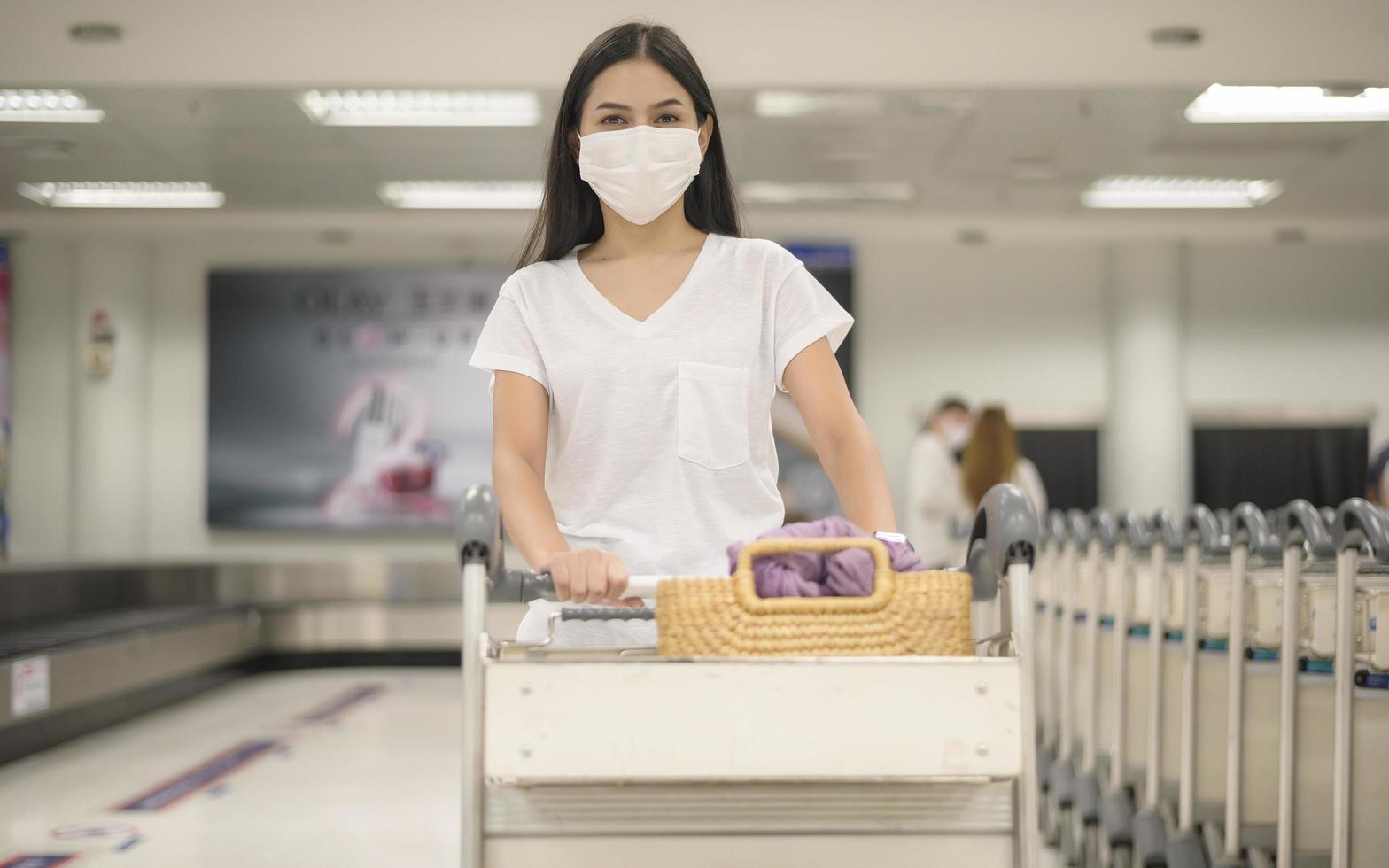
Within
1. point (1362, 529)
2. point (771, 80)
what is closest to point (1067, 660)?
point (1362, 529)

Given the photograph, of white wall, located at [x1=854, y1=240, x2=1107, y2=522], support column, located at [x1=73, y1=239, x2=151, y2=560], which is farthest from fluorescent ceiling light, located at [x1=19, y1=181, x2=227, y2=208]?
white wall, located at [x1=854, y1=240, x2=1107, y2=522]

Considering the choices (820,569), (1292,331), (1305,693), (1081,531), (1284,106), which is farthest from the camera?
(1292,331)

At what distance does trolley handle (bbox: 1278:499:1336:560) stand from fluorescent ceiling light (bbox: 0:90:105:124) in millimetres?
7527

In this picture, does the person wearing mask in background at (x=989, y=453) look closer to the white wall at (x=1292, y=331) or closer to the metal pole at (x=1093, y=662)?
the metal pole at (x=1093, y=662)

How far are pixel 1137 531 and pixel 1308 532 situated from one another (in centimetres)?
109

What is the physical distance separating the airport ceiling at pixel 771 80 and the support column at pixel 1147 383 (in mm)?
1721

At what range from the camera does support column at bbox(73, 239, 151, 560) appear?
465 inches

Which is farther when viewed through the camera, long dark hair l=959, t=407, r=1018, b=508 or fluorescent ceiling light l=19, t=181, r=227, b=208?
fluorescent ceiling light l=19, t=181, r=227, b=208

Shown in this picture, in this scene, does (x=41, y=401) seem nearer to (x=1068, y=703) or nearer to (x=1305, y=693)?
(x=1068, y=703)

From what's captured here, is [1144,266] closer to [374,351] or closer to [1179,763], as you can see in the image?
[374,351]

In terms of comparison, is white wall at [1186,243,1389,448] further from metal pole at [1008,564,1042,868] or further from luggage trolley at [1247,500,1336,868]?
metal pole at [1008,564,1042,868]

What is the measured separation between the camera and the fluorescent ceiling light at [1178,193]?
10.6 meters

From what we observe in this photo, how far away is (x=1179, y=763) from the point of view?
12.0 feet

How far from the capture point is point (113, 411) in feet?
39.0
